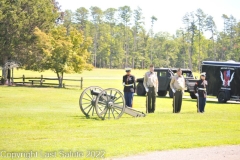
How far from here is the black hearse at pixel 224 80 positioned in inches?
1197

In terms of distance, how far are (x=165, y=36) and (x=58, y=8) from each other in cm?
8673

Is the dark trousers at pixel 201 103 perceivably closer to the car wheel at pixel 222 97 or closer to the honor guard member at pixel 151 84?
the honor guard member at pixel 151 84

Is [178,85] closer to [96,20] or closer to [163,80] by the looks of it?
[163,80]

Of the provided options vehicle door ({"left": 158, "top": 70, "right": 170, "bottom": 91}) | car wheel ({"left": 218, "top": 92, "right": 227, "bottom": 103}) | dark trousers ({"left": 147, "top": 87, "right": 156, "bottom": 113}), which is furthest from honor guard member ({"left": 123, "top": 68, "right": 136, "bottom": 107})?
vehicle door ({"left": 158, "top": 70, "right": 170, "bottom": 91})

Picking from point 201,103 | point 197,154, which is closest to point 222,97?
point 201,103

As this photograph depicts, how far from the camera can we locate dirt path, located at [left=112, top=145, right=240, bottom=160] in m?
10.5

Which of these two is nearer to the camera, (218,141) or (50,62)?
(218,141)

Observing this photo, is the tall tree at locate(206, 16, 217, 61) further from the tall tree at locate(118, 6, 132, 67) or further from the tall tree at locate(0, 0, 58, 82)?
the tall tree at locate(0, 0, 58, 82)

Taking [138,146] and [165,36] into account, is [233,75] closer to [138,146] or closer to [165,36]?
[138,146]

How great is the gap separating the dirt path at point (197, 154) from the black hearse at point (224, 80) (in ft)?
62.6

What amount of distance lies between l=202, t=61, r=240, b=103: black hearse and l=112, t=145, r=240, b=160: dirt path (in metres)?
19.1

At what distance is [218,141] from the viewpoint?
12.8 metres

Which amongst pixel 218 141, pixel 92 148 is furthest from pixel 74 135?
pixel 218 141

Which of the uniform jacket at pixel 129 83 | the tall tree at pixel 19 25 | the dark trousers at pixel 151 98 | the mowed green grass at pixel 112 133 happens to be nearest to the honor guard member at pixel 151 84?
the dark trousers at pixel 151 98
